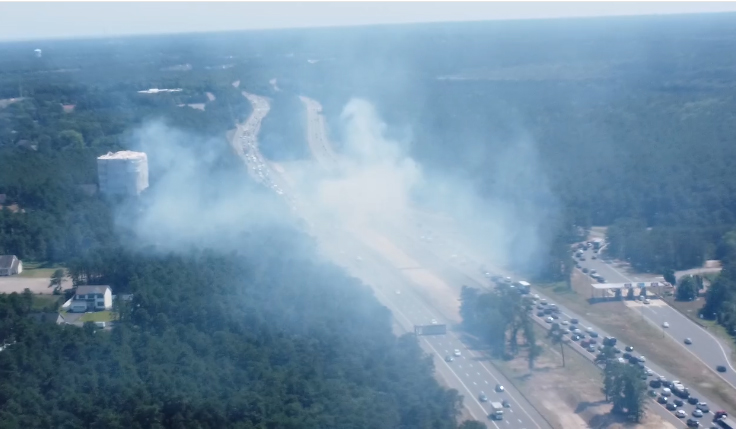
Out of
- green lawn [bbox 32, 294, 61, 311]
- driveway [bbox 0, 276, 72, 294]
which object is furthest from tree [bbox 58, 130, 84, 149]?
green lawn [bbox 32, 294, 61, 311]

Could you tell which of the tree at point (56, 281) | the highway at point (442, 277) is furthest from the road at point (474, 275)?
the tree at point (56, 281)

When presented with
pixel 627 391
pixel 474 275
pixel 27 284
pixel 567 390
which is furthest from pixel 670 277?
pixel 27 284

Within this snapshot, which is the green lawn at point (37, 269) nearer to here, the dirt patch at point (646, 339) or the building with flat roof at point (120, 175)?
the building with flat roof at point (120, 175)

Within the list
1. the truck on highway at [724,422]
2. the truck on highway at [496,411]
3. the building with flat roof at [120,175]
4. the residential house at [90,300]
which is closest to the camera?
the truck on highway at [496,411]

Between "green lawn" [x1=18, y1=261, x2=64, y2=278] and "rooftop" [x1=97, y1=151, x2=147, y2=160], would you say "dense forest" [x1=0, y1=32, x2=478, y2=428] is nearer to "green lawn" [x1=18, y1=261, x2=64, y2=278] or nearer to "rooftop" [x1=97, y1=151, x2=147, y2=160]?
"green lawn" [x1=18, y1=261, x2=64, y2=278]

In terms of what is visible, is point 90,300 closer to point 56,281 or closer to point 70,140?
point 56,281
